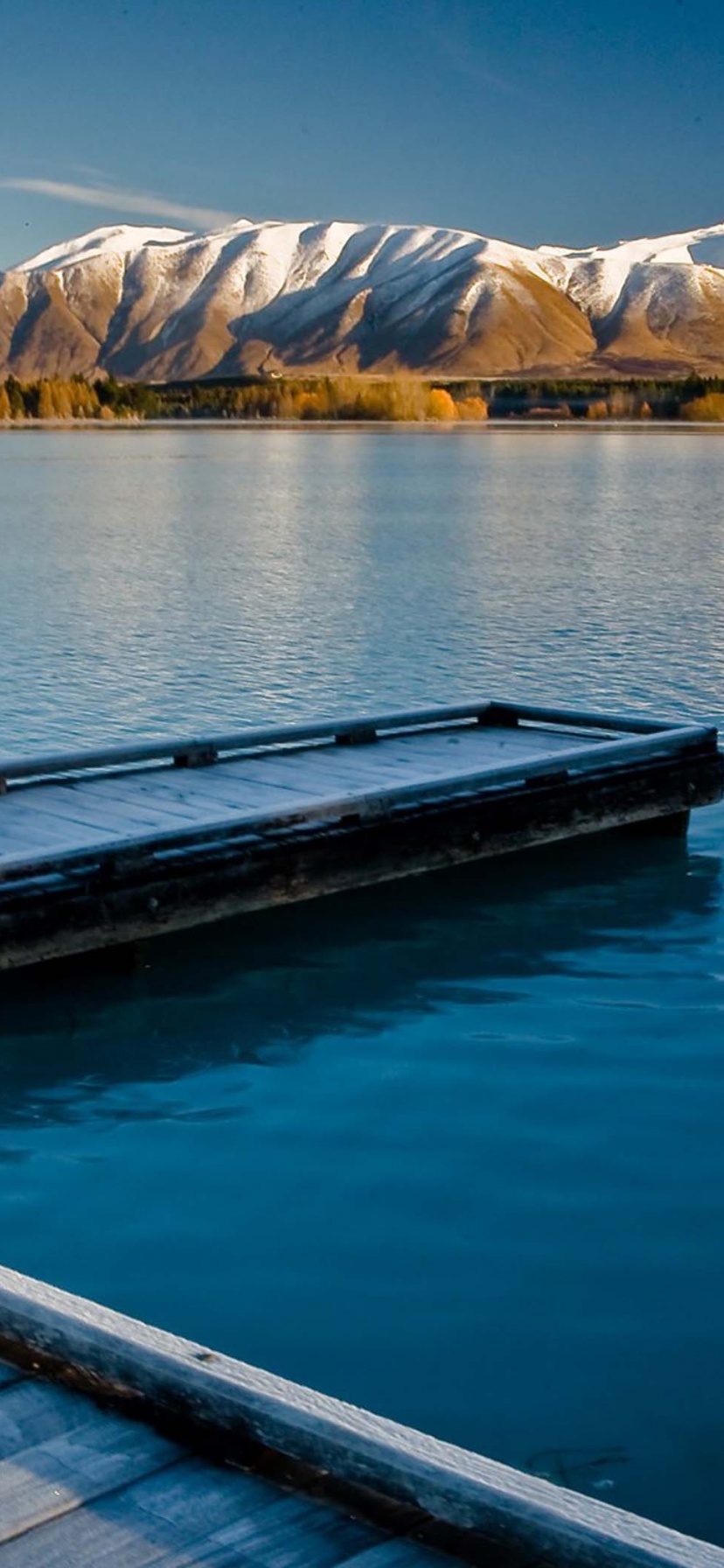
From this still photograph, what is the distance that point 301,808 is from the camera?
10086 mm

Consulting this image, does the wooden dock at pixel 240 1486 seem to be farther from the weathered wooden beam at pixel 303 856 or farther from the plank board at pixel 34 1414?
the weathered wooden beam at pixel 303 856

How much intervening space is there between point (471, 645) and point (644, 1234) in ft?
60.3

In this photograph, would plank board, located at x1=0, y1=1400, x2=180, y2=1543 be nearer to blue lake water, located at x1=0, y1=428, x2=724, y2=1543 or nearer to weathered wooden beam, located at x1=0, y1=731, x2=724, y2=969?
blue lake water, located at x1=0, y1=428, x2=724, y2=1543

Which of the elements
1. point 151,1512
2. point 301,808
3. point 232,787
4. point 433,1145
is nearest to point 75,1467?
point 151,1512

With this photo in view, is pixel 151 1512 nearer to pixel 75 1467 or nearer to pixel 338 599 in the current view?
pixel 75 1467

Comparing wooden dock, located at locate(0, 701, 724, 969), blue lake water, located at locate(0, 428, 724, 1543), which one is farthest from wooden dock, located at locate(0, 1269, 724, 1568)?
wooden dock, located at locate(0, 701, 724, 969)

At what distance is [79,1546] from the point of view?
343 centimetres

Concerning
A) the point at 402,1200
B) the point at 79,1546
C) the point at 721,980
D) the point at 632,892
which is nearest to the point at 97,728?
the point at 632,892

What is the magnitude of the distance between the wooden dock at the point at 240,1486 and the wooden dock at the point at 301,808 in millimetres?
5029

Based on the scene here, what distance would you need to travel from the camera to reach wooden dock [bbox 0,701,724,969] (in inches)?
361

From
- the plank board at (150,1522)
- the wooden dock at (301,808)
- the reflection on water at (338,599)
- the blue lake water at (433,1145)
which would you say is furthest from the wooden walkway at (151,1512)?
the reflection on water at (338,599)

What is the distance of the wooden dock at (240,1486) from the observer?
3365 mm

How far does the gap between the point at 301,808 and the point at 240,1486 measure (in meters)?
6.60

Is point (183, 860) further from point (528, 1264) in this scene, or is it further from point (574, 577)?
point (574, 577)
